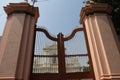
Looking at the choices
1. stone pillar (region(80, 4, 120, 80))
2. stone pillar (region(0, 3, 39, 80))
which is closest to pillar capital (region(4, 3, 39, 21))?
stone pillar (region(0, 3, 39, 80))

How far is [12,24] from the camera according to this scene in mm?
7684

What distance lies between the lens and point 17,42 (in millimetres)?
7164

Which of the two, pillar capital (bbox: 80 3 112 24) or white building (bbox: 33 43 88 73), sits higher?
pillar capital (bbox: 80 3 112 24)

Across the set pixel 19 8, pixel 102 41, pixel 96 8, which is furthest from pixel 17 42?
pixel 96 8

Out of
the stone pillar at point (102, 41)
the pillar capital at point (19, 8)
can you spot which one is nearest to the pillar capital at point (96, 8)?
the stone pillar at point (102, 41)

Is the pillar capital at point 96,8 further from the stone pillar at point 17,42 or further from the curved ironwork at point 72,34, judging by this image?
the stone pillar at point 17,42

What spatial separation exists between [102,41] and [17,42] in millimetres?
3039

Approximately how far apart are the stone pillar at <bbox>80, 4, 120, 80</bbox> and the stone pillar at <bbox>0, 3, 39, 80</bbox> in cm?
219

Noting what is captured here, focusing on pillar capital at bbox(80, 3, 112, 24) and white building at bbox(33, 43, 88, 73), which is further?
pillar capital at bbox(80, 3, 112, 24)

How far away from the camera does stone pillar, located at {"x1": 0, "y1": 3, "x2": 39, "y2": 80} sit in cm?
654

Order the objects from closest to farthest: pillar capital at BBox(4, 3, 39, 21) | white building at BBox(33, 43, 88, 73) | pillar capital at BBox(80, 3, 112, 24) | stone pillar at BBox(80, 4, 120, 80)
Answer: stone pillar at BBox(80, 4, 120, 80) → white building at BBox(33, 43, 88, 73) → pillar capital at BBox(4, 3, 39, 21) → pillar capital at BBox(80, 3, 112, 24)

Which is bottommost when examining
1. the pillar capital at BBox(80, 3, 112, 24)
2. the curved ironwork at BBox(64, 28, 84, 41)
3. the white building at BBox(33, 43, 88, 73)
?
the white building at BBox(33, 43, 88, 73)

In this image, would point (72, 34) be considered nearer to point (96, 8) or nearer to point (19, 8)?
point (96, 8)

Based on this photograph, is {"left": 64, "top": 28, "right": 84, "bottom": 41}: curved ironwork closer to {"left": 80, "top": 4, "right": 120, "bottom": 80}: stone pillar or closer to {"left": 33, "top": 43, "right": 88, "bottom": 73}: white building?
{"left": 80, "top": 4, "right": 120, "bottom": 80}: stone pillar
